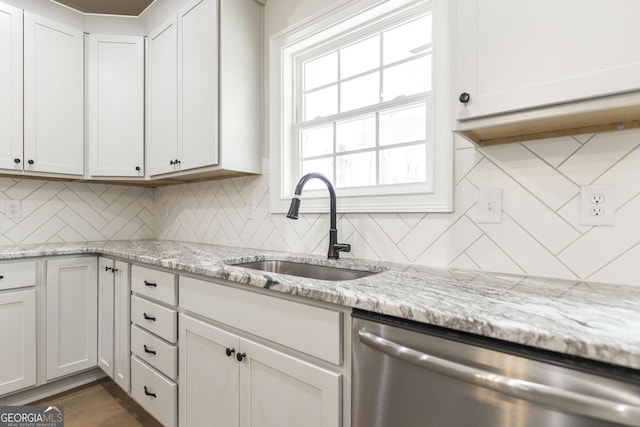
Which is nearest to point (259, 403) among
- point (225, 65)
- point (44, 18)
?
point (225, 65)

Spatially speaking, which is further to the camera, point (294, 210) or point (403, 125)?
point (403, 125)

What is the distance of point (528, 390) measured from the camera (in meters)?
0.60

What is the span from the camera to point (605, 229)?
1.04 m

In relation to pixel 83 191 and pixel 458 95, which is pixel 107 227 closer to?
pixel 83 191

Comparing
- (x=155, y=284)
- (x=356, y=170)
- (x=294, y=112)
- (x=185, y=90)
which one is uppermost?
(x=185, y=90)

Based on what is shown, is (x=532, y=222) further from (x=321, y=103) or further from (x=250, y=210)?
(x=250, y=210)

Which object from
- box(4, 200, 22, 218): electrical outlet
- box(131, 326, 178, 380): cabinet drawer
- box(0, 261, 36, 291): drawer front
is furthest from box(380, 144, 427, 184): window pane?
box(4, 200, 22, 218): electrical outlet

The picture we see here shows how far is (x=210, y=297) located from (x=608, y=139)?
1.49 metres

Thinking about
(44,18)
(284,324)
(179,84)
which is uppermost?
(44,18)

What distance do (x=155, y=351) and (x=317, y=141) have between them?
4.68ft

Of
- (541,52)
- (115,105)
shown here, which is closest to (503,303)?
(541,52)

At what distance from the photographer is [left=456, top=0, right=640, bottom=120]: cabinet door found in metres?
0.80

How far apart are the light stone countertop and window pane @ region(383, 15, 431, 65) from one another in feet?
3.42

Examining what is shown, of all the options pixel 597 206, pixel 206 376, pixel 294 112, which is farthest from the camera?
pixel 294 112
